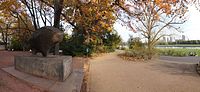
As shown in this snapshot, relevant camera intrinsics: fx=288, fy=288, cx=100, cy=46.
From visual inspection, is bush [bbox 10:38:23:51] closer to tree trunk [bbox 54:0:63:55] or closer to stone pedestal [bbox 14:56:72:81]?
tree trunk [bbox 54:0:63:55]

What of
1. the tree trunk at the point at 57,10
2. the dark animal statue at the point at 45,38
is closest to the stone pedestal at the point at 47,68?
the dark animal statue at the point at 45,38

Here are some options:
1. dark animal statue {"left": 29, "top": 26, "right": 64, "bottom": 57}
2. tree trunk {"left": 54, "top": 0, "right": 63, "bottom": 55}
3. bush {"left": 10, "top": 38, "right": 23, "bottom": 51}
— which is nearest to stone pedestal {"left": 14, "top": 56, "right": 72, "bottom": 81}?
dark animal statue {"left": 29, "top": 26, "right": 64, "bottom": 57}

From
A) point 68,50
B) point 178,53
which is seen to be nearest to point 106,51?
point 68,50

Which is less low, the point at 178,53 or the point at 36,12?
the point at 36,12

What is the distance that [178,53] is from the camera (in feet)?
132

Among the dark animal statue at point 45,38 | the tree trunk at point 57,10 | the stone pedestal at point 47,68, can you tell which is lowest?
the stone pedestal at point 47,68

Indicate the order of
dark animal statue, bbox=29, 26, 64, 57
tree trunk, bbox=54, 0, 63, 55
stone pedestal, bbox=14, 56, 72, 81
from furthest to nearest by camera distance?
tree trunk, bbox=54, 0, 63, 55 → dark animal statue, bbox=29, 26, 64, 57 → stone pedestal, bbox=14, 56, 72, 81

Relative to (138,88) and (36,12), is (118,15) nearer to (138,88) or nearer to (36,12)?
(138,88)

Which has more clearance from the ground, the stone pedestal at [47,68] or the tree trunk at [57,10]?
the tree trunk at [57,10]

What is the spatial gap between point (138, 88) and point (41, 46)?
4.10 meters

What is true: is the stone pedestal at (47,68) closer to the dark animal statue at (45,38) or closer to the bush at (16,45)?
the dark animal statue at (45,38)

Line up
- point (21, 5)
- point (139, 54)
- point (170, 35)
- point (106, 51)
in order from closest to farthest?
point (139, 54)
point (21, 5)
point (106, 51)
point (170, 35)

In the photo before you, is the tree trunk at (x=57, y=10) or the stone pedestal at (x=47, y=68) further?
the tree trunk at (x=57, y=10)

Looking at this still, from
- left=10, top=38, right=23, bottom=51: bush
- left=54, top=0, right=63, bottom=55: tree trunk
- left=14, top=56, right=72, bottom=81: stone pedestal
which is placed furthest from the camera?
left=10, top=38, right=23, bottom=51: bush
